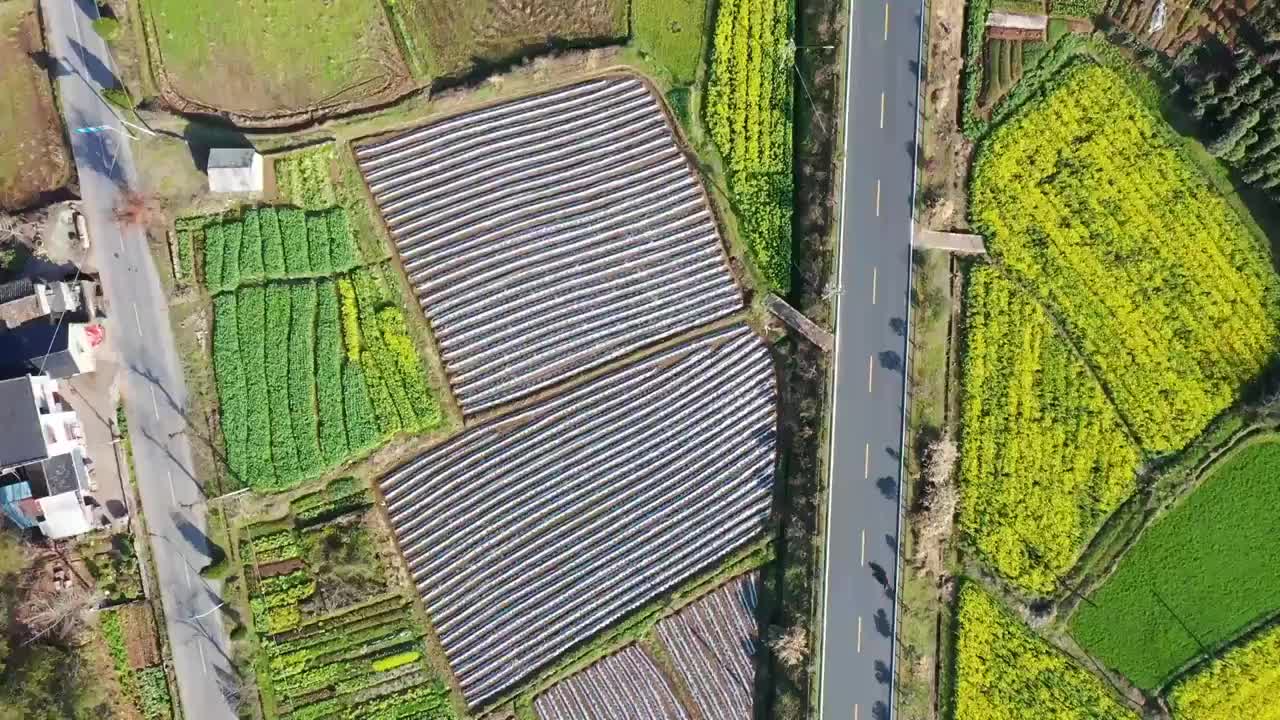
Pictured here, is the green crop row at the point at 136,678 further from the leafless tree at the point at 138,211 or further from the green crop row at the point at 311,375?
the leafless tree at the point at 138,211

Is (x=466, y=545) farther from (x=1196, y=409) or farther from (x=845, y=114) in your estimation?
(x=1196, y=409)

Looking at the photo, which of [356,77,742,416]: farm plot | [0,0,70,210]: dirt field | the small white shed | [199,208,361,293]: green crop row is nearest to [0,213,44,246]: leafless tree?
[0,0,70,210]: dirt field

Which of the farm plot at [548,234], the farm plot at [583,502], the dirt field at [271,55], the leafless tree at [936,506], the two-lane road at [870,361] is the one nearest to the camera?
the leafless tree at [936,506]

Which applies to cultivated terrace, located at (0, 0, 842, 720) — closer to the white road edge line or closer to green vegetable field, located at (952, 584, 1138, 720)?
the white road edge line

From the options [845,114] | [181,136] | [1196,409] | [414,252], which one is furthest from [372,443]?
[1196,409]

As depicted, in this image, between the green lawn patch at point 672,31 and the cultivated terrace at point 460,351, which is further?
the green lawn patch at point 672,31

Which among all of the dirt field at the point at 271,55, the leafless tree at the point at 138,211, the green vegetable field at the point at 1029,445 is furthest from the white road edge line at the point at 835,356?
the leafless tree at the point at 138,211
